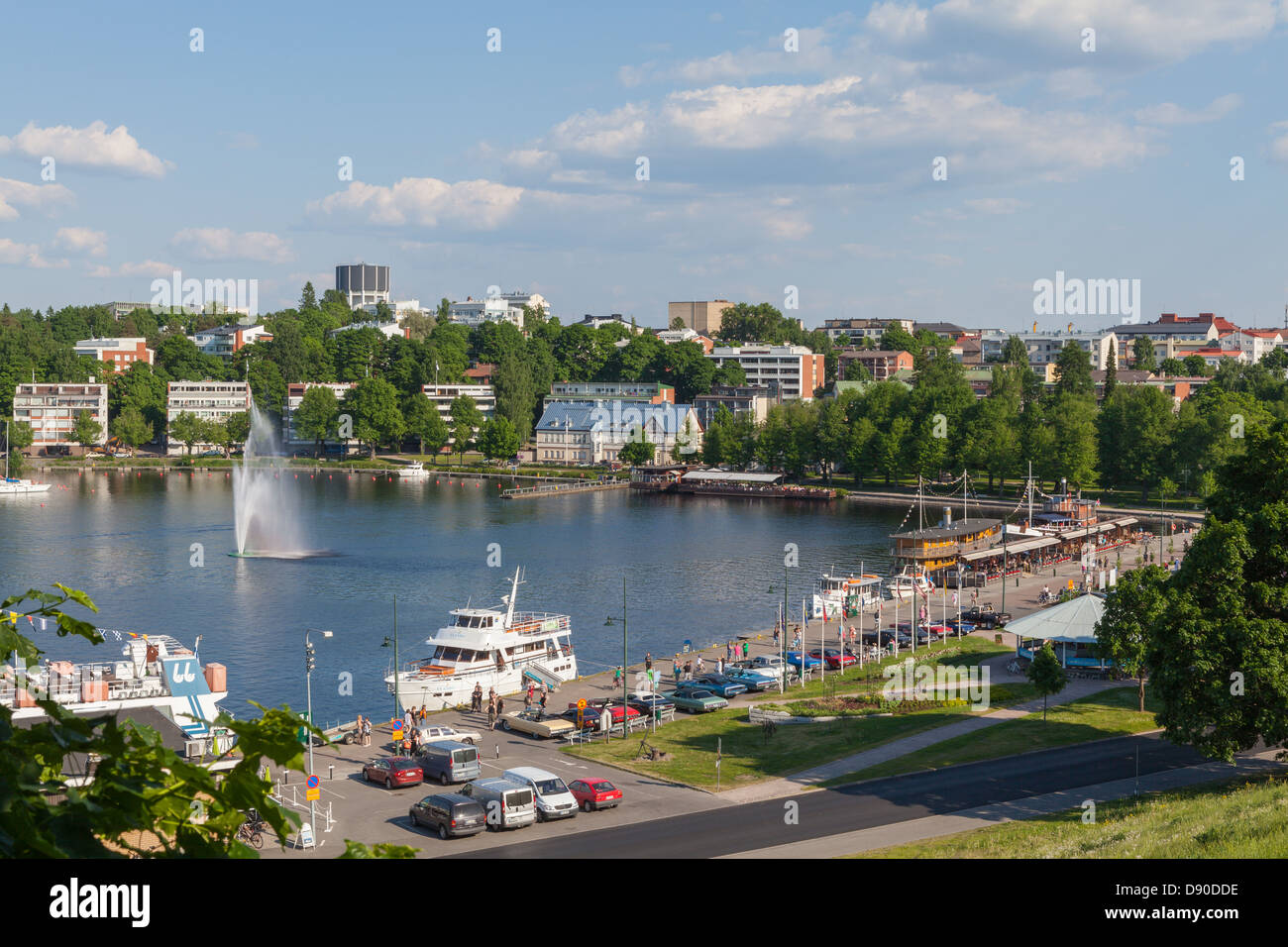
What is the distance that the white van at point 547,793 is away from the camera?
30.8m

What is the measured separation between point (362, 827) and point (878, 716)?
18.8 m

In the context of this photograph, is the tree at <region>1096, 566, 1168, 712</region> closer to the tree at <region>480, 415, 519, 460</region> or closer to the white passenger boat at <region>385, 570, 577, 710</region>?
the white passenger boat at <region>385, 570, 577, 710</region>

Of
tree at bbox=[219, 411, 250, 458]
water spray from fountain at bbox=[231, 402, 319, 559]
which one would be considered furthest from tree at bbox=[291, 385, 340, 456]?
water spray from fountain at bbox=[231, 402, 319, 559]

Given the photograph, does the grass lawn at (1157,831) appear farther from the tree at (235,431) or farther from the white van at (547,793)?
the tree at (235,431)

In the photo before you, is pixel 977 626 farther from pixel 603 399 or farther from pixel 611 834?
pixel 603 399

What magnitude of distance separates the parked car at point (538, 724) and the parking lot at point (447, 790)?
1.35 ft

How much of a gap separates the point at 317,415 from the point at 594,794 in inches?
5924

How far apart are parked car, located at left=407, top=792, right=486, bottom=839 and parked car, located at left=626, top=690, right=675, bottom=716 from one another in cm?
1356

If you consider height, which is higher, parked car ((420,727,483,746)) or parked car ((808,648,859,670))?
parked car ((420,727,483,746))

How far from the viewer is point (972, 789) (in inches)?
1244

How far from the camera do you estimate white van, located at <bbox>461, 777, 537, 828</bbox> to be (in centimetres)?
2989

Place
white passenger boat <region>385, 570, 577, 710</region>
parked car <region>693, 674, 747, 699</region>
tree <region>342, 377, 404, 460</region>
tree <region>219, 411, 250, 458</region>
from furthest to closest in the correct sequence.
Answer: tree <region>219, 411, 250, 458</region> → tree <region>342, 377, 404, 460</region> → parked car <region>693, 674, 747, 699</region> → white passenger boat <region>385, 570, 577, 710</region>

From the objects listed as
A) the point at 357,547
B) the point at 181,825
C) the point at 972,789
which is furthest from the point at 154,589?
the point at 181,825

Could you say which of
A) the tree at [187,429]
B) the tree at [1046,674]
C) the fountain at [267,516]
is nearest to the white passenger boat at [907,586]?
the tree at [1046,674]
